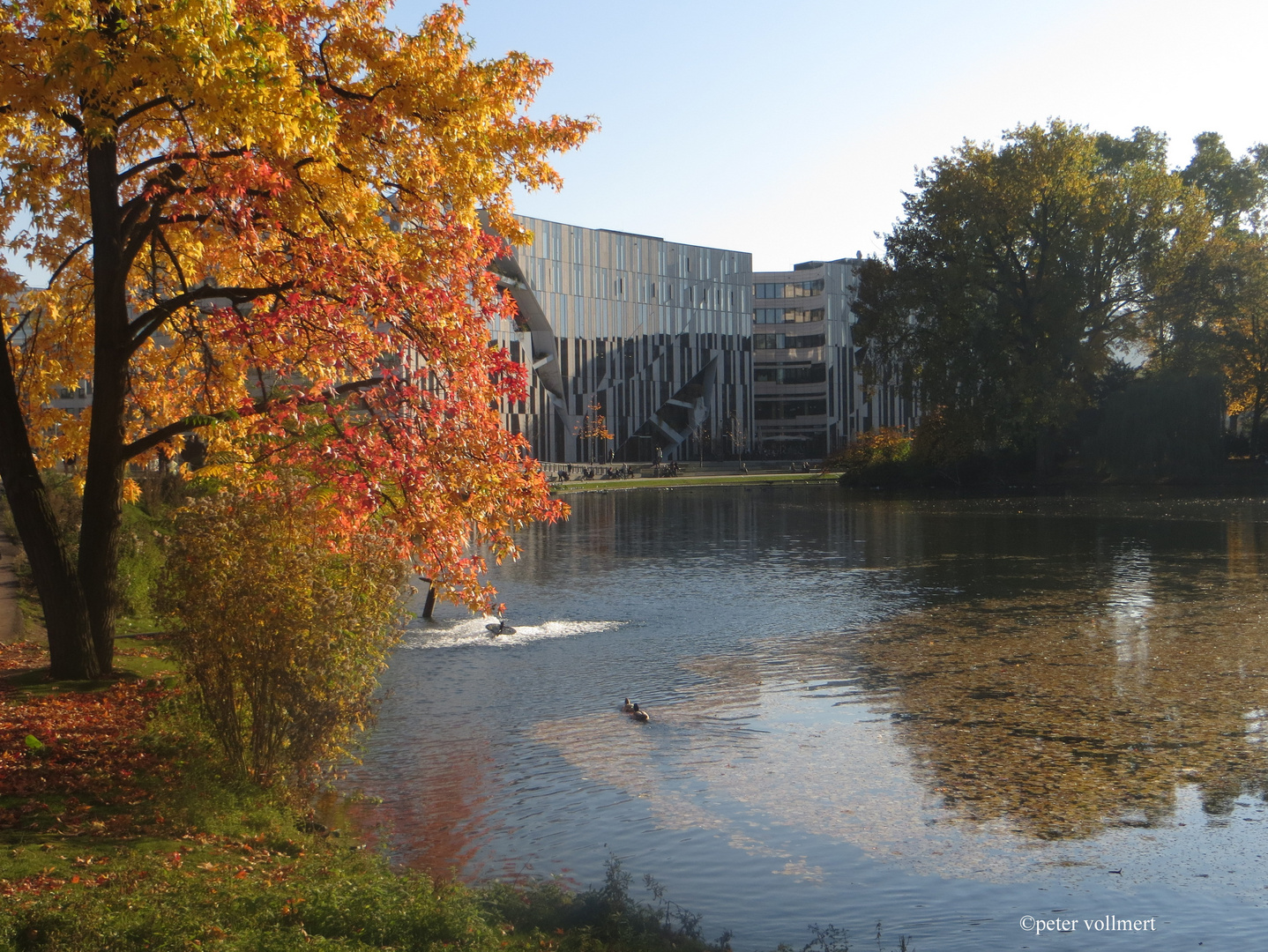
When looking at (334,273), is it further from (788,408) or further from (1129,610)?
(788,408)

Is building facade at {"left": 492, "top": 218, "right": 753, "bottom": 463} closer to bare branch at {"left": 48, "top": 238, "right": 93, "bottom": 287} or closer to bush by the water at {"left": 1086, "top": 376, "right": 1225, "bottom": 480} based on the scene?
bush by the water at {"left": 1086, "top": 376, "right": 1225, "bottom": 480}

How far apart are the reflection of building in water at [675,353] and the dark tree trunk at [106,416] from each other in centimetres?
6964

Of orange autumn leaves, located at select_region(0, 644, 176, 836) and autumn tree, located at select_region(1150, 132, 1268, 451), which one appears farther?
autumn tree, located at select_region(1150, 132, 1268, 451)

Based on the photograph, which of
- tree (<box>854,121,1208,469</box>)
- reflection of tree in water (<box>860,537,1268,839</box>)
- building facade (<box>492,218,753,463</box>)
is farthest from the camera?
building facade (<box>492,218,753,463</box>)

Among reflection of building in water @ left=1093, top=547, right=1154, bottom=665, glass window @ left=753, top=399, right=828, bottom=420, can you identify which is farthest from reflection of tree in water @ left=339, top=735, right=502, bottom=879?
glass window @ left=753, top=399, right=828, bottom=420

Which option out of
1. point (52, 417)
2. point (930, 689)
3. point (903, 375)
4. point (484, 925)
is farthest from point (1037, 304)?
point (484, 925)

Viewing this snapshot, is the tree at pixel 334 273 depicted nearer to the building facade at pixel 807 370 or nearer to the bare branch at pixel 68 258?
the bare branch at pixel 68 258

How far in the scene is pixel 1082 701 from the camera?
12.5 m

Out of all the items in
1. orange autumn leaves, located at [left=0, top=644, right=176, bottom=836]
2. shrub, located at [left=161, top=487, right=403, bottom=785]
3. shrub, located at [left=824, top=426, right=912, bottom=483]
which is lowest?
orange autumn leaves, located at [left=0, top=644, right=176, bottom=836]

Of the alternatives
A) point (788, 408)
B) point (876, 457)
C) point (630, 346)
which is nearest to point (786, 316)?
point (788, 408)

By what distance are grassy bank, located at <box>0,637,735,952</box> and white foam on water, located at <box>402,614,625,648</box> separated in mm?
7965

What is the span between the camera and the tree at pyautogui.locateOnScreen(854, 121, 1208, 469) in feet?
181

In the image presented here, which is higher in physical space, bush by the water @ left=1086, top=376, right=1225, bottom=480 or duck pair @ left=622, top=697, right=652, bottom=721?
bush by the water @ left=1086, top=376, right=1225, bottom=480

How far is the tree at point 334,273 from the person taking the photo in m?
10.1
